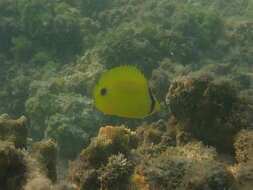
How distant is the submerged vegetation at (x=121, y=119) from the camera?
11.0ft

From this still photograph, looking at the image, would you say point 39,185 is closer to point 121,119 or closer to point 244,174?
point 244,174

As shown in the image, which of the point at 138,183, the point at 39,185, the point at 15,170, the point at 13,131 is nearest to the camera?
the point at 39,185

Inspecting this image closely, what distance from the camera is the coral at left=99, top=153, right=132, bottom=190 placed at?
3.36 metres

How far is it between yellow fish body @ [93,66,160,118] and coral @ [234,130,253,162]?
210cm

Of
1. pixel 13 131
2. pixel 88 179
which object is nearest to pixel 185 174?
pixel 88 179

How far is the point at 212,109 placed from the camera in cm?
436

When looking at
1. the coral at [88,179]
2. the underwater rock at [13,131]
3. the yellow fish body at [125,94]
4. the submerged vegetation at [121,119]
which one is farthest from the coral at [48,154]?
the yellow fish body at [125,94]

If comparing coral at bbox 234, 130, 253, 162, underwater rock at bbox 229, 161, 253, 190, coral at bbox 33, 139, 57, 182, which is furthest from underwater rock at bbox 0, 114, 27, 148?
coral at bbox 234, 130, 253, 162

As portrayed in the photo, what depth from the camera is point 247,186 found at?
126 inches

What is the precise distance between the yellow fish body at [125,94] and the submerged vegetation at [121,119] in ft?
2.75

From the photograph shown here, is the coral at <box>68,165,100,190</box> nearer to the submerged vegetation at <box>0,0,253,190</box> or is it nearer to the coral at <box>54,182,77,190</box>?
the submerged vegetation at <box>0,0,253,190</box>

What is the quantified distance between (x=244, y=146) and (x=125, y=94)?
7.62ft

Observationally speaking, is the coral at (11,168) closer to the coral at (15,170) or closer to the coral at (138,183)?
the coral at (15,170)

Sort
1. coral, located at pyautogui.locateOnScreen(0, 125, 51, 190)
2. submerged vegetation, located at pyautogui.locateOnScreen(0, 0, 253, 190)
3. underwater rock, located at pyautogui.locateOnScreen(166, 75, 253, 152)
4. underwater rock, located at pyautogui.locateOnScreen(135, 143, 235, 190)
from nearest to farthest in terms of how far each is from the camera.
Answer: coral, located at pyautogui.locateOnScreen(0, 125, 51, 190), underwater rock, located at pyautogui.locateOnScreen(135, 143, 235, 190), submerged vegetation, located at pyautogui.locateOnScreen(0, 0, 253, 190), underwater rock, located at pyautogui.locateOnScreen(166, 75, 253, 152)
